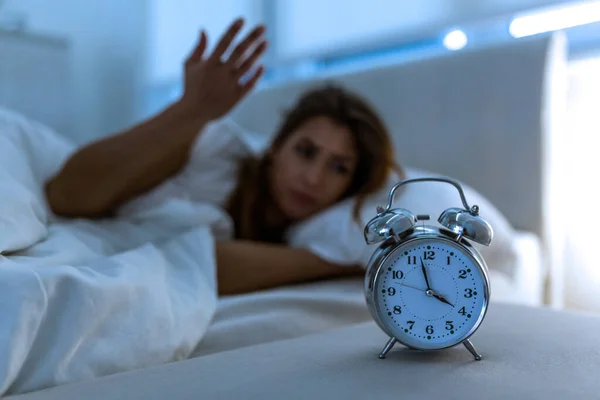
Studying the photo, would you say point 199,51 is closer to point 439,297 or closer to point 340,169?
point 340,169

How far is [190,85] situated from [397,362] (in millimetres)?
835

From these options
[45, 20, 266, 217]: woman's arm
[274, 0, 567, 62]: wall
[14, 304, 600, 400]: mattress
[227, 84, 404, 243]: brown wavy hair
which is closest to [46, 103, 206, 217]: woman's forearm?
[45, 20, 266, 217]: woman's arm

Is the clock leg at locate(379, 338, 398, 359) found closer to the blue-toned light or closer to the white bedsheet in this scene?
the white bedsheet

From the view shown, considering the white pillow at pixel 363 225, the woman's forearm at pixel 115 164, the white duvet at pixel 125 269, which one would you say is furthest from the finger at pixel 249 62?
the white pillow at pixel 363 225

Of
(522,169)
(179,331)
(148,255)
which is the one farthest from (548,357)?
(522,169)

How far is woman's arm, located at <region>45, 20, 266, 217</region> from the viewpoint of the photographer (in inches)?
47.0

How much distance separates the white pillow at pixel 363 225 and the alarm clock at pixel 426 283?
47 cm

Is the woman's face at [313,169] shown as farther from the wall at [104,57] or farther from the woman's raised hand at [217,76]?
the wall at [104,57]

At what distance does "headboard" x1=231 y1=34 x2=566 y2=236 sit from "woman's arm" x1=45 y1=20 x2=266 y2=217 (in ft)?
2.32

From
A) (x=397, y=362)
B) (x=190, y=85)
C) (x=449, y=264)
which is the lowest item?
(x=397, y=362)

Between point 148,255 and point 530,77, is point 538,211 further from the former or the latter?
point 148,255

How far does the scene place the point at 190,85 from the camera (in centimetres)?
125

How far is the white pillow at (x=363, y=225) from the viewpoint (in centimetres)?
118

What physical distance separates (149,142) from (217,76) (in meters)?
0.21
